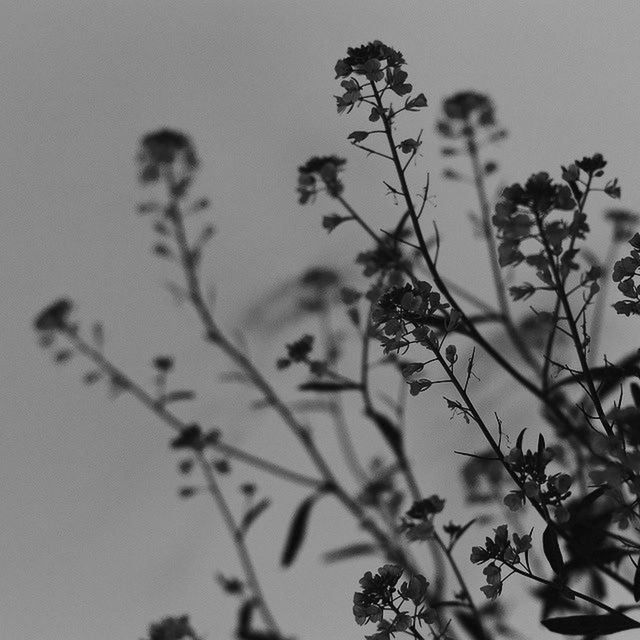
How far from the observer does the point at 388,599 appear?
1180 millimetres

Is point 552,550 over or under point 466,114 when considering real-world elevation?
under

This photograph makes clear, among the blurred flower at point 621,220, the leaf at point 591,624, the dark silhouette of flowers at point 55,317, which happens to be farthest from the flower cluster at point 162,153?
the leaf at point 591,624

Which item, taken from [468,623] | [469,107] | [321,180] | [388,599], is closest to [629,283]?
[388,599]

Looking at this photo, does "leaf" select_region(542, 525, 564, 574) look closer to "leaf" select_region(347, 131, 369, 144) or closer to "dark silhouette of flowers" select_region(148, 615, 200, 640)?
"leaf" select_region(347, 131, 369, 144)

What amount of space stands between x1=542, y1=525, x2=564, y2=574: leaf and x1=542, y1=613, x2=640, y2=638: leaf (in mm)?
76

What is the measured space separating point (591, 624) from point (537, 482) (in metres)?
0.24

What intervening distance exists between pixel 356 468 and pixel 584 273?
69.7 inches

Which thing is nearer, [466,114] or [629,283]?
[629,283]

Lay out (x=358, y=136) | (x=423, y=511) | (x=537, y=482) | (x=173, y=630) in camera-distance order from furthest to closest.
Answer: (x=173, y=630) → (x=423, y=511) → (x=358, y=136) → (x=537, y=482)

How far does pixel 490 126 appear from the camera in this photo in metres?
3.03

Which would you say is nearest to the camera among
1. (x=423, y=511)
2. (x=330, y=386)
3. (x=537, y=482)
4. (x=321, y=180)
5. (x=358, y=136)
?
(x=537, y=482)

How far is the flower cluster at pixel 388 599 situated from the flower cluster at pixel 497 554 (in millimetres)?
117

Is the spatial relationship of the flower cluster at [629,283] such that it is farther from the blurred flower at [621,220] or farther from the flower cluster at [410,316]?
the blurred flower at [621,220]

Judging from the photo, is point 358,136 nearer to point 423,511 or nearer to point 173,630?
point 423,511
